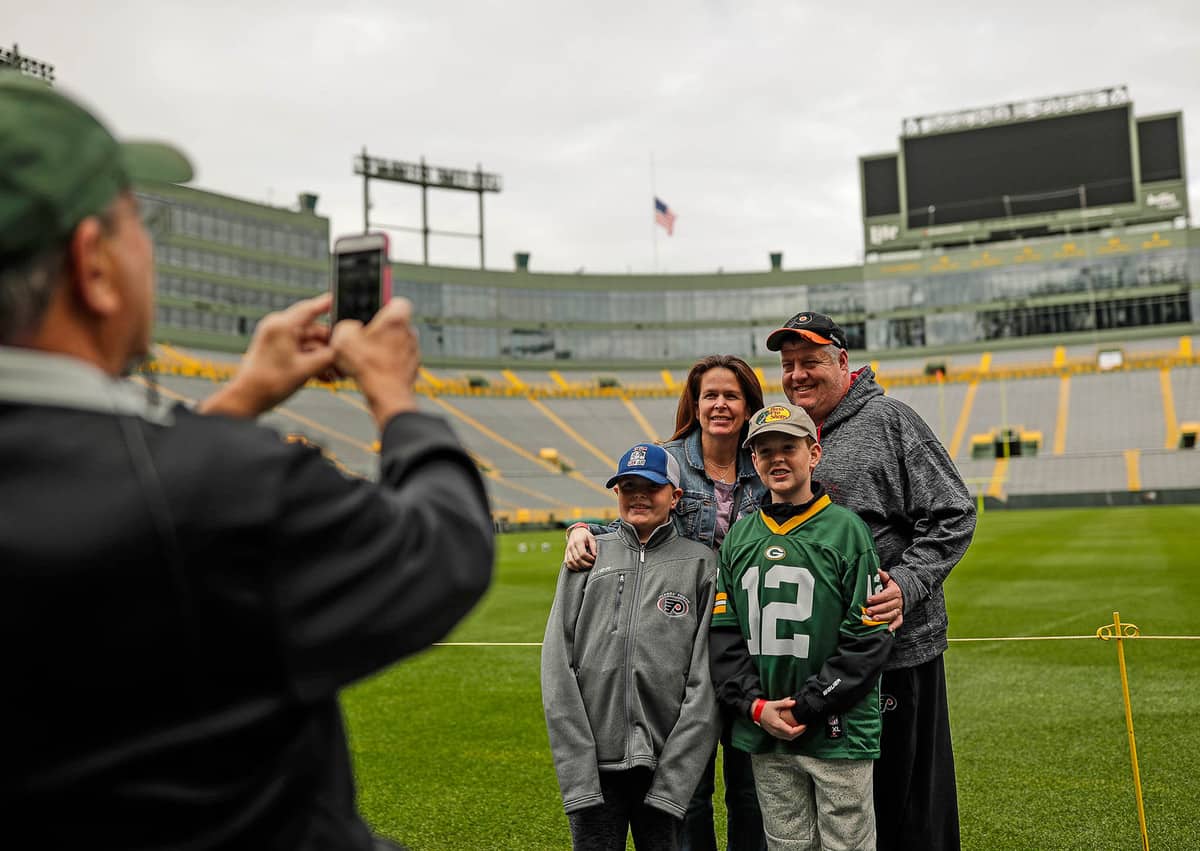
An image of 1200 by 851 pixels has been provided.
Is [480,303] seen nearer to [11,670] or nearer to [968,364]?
[968,364]

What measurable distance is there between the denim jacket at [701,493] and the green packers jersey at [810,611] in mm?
546

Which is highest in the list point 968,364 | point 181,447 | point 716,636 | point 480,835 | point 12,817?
point 968,364

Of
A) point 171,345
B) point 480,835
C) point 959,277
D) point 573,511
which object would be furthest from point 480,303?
point 480,835

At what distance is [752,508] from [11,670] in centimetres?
341

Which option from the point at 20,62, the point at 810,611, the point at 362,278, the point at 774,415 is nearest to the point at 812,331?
the point at 774,415

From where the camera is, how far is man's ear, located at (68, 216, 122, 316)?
3.72 feet

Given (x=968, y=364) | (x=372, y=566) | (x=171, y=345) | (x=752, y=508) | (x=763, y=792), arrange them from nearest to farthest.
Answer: (x=372, y=566) → (x=763, y=792) → (x=752, y=508) → (x=171, y=345) → (x=968, y=364)

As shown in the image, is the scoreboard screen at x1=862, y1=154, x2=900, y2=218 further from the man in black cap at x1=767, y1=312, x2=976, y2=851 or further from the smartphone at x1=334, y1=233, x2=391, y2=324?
the smartphone at x1=334, y1=233, x2=391, y2=324

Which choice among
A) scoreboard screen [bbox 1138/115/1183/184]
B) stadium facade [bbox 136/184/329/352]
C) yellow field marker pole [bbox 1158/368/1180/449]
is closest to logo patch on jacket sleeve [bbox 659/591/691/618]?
yellow field marker pole [bbox 1158/368/1180/449]

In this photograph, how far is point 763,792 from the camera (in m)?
3.66

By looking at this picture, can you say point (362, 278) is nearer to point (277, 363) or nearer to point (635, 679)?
point (277, 363)

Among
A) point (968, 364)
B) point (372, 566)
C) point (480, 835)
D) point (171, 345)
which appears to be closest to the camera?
point (372, 566)

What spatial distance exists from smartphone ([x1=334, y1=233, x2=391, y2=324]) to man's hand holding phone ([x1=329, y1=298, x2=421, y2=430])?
58mm

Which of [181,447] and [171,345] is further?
[171,345]
